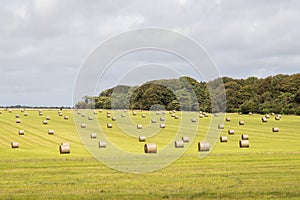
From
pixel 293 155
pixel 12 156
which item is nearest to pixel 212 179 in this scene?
pixel 293 155

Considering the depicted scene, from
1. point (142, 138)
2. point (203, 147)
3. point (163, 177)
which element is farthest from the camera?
point (142, 138)

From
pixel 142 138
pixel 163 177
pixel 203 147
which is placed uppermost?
pixel 142 138

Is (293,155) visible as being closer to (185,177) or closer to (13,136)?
(185,177)

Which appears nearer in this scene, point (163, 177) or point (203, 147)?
point (163, 177)

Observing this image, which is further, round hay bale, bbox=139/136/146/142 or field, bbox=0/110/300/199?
round hay bale, bbox=139/136/146/142

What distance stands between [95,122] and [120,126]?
33.8 ft

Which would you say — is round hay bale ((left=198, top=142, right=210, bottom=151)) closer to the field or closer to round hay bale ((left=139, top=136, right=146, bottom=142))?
the field

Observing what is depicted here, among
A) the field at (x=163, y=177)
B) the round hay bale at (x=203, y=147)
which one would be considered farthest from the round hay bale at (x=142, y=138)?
A: the field at (x=163, y=177)

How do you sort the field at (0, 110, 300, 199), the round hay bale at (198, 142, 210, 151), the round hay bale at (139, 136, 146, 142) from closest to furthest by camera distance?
the field at (0, 110, 300, 199), the round hay bale at (198, 142, 210, 151), the round hay bale at (139, 136, 146, 142)

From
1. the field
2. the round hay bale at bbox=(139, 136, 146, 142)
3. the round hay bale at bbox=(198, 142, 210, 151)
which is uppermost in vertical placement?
the round hay bale at bbox=(139, 136, 146, 142)

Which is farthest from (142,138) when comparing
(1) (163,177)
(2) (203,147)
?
(1) (163,177)

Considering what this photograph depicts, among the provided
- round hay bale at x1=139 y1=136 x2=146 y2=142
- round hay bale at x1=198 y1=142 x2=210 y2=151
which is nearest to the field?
round hay bale at x1=198 y1=142 x2=210 y2=151

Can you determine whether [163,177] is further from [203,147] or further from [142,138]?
[142,138]

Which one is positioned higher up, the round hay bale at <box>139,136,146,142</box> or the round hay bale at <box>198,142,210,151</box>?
the round hay bale at <box>139,136,146,142</box>
